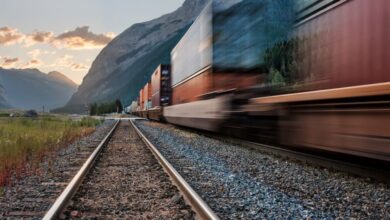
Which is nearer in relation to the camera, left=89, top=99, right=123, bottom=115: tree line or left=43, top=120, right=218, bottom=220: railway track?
left=43, top=120, right=218, bottom=220: railway track

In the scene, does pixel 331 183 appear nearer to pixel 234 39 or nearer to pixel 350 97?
pixel 350 97

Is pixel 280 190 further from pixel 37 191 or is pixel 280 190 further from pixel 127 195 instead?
pixel 37 191

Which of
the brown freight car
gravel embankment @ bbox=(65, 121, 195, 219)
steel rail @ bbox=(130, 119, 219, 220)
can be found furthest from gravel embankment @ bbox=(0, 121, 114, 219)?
the brown freight car

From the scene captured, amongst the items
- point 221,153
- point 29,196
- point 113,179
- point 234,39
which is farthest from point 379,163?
point 234,39

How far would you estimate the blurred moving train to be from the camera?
607 centimetres

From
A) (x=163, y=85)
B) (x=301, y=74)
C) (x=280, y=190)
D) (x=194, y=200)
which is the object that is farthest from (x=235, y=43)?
(x=163, y=85)

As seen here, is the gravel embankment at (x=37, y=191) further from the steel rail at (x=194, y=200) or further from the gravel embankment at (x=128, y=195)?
the steel rail at (x=194, y=200)

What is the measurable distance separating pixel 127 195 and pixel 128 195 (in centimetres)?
2

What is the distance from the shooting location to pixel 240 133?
12.5m

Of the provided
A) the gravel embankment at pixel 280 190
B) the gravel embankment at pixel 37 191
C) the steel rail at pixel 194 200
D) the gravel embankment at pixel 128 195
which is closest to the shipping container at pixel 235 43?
the gravel embankment at pixel 280 190

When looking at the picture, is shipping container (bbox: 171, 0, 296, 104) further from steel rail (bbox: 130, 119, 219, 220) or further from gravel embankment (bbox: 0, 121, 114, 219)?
steel rail (bbox: 130, 119, 219, 220)

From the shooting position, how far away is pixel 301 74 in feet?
26.8

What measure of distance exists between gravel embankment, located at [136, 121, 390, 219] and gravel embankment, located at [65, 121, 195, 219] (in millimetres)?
423

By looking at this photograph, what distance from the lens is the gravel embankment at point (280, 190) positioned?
17.7 ft
